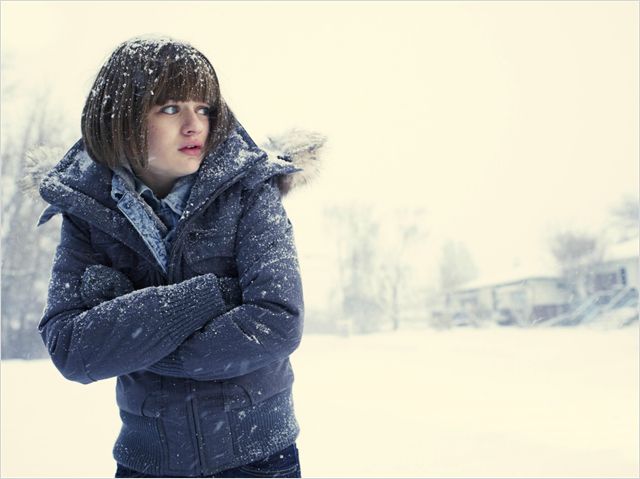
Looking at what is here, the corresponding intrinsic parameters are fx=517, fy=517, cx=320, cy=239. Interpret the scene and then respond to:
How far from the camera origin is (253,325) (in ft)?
2.00

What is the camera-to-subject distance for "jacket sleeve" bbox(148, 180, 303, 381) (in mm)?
605

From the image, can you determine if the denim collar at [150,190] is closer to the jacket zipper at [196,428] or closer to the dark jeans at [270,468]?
the jacket zipper at [196,428]

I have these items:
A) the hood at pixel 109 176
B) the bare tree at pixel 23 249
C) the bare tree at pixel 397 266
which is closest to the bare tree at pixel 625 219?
the bare tree at pixel 397 266

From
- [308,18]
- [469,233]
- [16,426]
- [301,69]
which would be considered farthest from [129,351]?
[308,18]

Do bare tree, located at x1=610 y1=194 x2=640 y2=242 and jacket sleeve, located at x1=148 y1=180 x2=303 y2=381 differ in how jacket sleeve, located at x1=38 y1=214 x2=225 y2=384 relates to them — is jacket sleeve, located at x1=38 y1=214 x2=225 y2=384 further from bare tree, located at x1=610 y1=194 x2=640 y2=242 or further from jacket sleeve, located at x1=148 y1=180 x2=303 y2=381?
bare tree, located at x1=610 y1=194 x2=640 y2=242

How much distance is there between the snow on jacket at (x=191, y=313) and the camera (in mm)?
605

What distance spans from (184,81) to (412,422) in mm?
4130

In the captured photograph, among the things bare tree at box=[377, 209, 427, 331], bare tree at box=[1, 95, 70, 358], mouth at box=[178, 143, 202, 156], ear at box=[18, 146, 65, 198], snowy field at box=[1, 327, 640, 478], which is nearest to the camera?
mouth at box=[178, 143, 202, 156]

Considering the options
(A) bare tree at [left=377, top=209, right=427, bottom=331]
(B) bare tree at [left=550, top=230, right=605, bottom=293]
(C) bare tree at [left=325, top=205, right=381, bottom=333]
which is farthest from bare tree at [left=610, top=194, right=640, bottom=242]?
(C) bare tree at [left=325, top=205, right=381, bottom=333]

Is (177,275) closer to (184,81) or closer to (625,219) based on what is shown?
(184,81)

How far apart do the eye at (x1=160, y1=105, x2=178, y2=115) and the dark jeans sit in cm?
48

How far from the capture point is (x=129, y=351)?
593 mm

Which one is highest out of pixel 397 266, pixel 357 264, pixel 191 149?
pixel 357 264

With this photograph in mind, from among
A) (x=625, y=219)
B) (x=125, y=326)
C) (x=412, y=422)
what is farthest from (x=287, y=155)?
(x=625, y=219)
